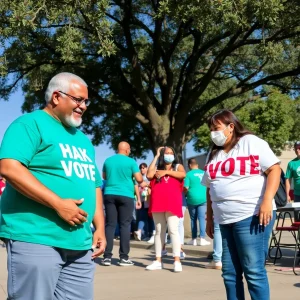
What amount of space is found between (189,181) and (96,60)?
8.51 metres

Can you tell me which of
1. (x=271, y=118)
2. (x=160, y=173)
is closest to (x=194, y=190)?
(x=160, y=173)

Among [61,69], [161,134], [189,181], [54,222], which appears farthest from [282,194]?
[61,69]

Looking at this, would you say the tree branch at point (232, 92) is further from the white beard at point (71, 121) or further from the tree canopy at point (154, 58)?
the white beard at point (71, 121)

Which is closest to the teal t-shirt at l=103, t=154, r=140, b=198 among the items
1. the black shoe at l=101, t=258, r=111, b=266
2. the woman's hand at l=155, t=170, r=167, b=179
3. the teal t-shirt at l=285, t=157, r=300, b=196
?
the woman's hand at l=155, t=170, r=167, b=179

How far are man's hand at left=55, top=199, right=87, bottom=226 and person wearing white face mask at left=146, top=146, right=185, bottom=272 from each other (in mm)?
5079

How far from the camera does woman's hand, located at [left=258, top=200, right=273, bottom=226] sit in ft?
13.9

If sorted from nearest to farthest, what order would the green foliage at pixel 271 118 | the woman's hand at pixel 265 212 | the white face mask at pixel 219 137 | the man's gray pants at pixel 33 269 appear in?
the man's gray pants at pixel 33 269, the woman's hand at pixel 265 212, the white face mask at pixel 219 137, the green foliage at pixel 271 118

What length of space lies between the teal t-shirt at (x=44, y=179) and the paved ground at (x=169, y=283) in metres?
3.40

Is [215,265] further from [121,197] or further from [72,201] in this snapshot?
[72,201]

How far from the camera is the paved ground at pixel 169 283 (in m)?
6.42

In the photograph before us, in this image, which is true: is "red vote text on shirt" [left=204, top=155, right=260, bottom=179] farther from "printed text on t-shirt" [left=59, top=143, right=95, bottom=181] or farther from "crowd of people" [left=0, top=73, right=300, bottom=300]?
"printed text on t-shirt" [left=59, top=143, right=95, bottom=181]

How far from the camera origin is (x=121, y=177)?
9.13 m

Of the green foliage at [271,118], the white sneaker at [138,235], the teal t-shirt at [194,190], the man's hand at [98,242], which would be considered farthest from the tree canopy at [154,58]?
the green foliage at [271,118]

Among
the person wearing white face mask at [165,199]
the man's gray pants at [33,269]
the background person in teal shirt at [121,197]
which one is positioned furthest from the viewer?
the background person in teal shirt at [121,197]
